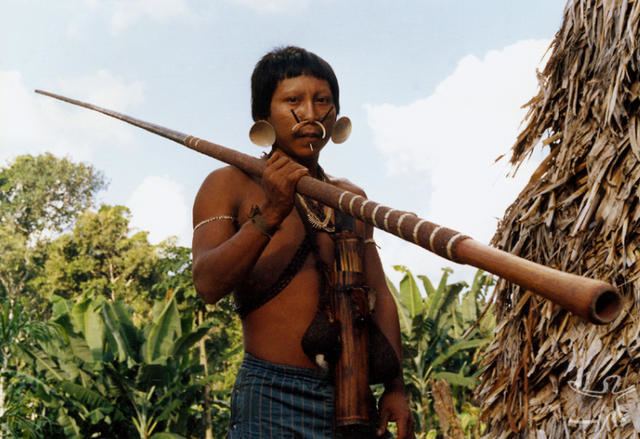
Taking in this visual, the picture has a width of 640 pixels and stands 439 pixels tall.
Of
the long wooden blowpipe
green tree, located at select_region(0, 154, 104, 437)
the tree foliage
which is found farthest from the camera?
green tree, located at select_region(0, 154, 104, 437)

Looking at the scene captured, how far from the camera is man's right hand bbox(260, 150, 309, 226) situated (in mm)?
1957

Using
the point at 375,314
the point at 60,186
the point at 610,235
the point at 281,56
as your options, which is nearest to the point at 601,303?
the point at 375,314

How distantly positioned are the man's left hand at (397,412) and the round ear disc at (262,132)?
780 mm

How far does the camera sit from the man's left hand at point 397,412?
90.0 inches

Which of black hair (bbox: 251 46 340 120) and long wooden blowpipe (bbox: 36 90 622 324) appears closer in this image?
long wooden blowpipe (bbox: 36 90 622 324)

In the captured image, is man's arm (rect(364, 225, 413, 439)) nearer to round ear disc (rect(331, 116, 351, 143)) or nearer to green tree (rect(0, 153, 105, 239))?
round ear disc (rect(331, 116, 351, 143))

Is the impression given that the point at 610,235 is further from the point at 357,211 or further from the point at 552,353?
the point at 357,211

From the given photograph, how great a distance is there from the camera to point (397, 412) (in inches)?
90.0

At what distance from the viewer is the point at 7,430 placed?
7.22m

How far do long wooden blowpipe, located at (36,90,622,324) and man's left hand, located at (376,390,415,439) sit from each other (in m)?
0.71

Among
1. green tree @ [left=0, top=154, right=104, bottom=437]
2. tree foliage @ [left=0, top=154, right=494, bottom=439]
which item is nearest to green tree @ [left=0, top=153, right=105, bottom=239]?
green tree @ [left=0, top=154, right=104, bottom=437]

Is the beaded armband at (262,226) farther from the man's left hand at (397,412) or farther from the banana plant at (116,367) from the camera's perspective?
the banana plant at (116,367)

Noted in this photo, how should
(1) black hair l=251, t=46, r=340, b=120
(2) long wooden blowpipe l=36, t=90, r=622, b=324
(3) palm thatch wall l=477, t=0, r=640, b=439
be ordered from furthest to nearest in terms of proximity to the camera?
(3) palm thatch wall l=477, t=0, r=640, b=439 < (1) black hair l=251, t=46, r=340, b=120 < (2) long wooden blowpipe l=36, t=90, r=622, b=324

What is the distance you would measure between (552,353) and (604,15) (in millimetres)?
1591
